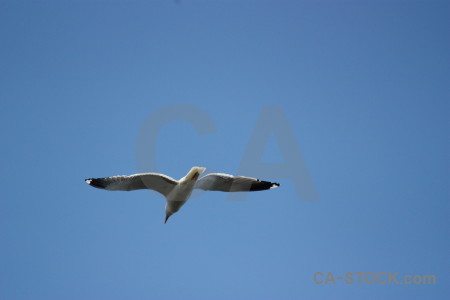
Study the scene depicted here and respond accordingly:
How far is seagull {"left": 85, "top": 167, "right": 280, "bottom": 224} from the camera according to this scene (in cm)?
1090

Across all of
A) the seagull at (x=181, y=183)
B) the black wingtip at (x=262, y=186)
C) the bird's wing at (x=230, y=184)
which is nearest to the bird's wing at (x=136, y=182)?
the seagull at (x=181, y=183)

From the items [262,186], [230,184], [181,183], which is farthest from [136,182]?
[262,186]

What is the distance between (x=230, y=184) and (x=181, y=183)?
1029 mm

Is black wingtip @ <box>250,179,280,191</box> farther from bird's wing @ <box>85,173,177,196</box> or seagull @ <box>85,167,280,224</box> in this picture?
bird's wing @ <box>85,173,177,196</box>

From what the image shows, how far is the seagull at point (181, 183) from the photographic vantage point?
10.9m

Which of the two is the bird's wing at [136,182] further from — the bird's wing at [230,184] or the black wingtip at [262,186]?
the black wingtip at [262,186]

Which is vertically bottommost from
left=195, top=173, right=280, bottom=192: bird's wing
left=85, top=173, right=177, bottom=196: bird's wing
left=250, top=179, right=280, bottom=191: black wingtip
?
left=85, top=173, right=177, bottom=196: bird's wing

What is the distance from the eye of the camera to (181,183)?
1099cm

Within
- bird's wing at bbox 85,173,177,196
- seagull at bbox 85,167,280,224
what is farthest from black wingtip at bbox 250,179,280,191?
bird's wing at bbox 85,173,177,196

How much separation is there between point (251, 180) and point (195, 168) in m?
1.29

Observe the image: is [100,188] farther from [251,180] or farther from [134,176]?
[251,180]

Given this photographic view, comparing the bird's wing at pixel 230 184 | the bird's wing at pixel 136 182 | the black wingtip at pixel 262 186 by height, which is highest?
the black wingtip at pixel 262 186

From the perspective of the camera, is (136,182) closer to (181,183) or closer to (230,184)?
(181,183)

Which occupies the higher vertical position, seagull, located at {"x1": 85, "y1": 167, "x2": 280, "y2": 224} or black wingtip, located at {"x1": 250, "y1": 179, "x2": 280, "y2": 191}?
black wingtip, located at {"x1": 250, "y1": 179, "x2": 280, "y2": 191}
